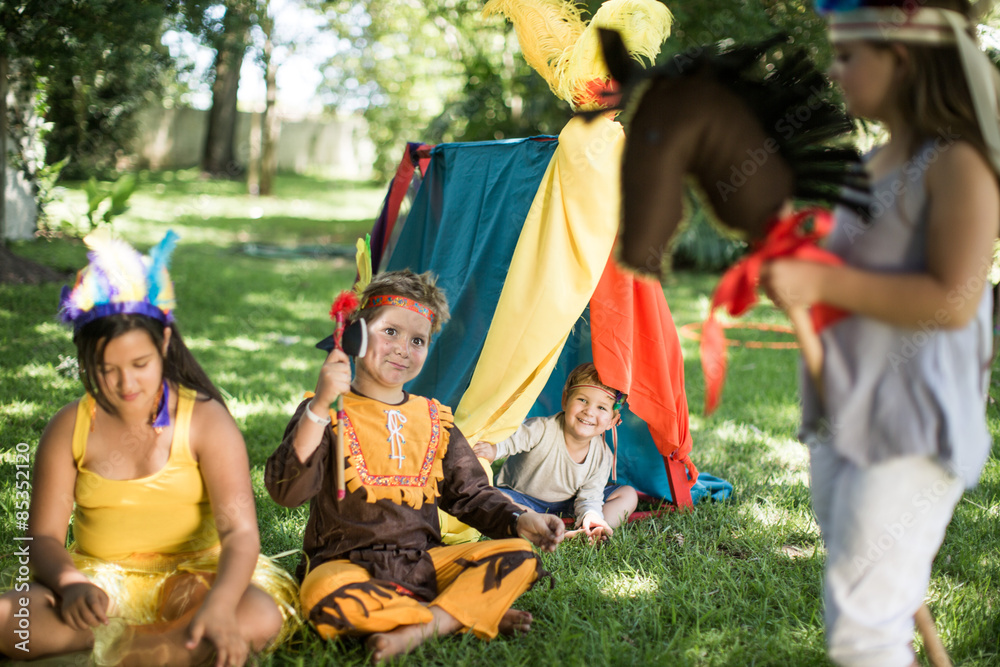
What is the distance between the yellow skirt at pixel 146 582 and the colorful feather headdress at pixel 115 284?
0.65 m

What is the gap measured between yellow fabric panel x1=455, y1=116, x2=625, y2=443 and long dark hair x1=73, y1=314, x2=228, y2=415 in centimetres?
121

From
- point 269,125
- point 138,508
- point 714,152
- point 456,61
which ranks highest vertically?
point 456,61

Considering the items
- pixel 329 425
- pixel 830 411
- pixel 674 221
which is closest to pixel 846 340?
pixel 830 411

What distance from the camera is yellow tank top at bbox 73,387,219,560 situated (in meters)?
2.13

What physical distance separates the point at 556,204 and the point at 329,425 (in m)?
1.24

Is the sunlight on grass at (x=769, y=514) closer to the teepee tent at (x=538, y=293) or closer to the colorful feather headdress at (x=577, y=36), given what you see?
the teepee tent at (x=538, y=293)

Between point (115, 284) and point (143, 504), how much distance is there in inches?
23.4

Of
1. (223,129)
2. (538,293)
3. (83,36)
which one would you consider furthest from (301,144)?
(538,293)

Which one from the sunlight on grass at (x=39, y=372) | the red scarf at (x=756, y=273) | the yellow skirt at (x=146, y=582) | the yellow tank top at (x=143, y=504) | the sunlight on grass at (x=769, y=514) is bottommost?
the sunlight on grass at (x=769, y=514)

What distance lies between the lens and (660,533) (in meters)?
3.18

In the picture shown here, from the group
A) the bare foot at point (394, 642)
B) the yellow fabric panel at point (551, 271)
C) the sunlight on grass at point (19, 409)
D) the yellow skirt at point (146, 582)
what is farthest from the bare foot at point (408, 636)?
the sunlight on grass at point (19, 409)

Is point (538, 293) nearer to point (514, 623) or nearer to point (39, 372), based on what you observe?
point (514, 623)

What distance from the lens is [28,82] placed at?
25.2 ft

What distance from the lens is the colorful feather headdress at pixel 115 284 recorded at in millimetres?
2027
